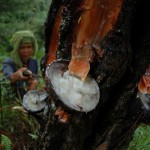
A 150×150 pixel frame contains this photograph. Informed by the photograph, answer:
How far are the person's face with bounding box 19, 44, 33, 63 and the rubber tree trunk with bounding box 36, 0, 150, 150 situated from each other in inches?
125

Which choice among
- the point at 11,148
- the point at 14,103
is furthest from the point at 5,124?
the point at 11,148

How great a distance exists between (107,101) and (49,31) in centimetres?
58

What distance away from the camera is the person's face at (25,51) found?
18.0 ft

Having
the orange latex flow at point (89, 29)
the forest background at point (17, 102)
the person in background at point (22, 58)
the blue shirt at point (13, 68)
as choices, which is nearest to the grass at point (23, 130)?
the forest background at point (17, 102)

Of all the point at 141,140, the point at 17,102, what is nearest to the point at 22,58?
the point at 17,102

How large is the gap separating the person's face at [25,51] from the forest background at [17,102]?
1.57ft

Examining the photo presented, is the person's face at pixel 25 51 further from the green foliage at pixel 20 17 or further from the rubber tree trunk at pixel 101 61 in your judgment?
the rubber tree trunk at pixel 101 61

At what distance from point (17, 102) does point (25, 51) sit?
4.11ft

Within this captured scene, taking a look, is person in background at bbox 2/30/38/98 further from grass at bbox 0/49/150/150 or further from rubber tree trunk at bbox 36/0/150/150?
rubber tree trunk at bbox 36/0/150/150

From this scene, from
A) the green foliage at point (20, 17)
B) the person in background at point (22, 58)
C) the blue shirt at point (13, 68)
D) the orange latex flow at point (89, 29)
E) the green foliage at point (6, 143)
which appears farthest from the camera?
the green foliage at point (20, 17)

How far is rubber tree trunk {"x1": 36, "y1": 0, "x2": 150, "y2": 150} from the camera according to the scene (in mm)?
1934

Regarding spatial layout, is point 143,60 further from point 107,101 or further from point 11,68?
point 11,68

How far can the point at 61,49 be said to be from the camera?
211 cm

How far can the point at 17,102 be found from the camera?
4473 millimetres
